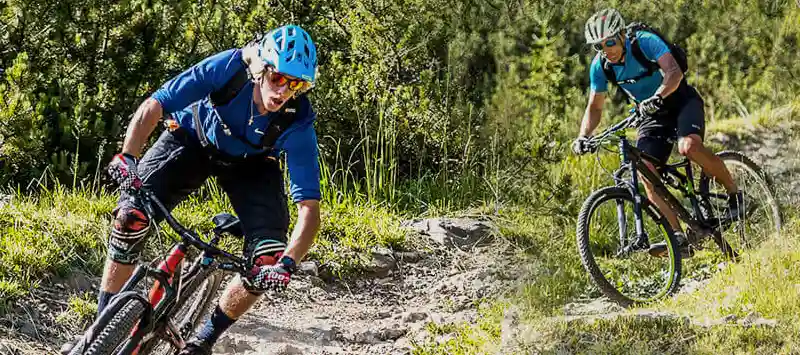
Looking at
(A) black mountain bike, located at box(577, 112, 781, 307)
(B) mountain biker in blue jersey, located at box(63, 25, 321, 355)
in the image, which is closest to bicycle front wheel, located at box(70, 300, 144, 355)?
(B) mountain biker in blue jersey, located at box(63, 25, 321, 355)

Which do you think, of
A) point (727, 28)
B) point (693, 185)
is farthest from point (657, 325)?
point (727, 28)

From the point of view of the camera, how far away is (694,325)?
5.21 m

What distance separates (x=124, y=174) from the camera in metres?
3.87

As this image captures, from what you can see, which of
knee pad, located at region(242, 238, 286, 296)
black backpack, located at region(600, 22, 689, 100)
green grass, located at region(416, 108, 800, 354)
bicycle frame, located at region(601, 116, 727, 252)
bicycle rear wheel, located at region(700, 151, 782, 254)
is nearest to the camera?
knee pad, located at region(242, 238, 286, 296)

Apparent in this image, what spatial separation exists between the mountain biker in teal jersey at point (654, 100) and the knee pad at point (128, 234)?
305cm

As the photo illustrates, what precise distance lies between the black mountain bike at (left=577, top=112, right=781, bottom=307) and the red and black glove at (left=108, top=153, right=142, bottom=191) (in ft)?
10.5

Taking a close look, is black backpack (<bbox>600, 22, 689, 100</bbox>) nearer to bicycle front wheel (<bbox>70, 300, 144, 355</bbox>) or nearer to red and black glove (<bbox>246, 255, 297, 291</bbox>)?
red and black glove (<bbox>246, 255, 297, 291</bbox>)

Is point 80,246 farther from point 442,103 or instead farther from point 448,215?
point 442,103

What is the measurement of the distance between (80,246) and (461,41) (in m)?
3.99

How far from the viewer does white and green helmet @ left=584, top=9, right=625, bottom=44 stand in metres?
6.30

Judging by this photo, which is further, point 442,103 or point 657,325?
point 442,103

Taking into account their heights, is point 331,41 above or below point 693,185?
above

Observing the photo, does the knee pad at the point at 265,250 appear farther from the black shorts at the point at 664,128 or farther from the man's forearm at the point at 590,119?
the black shorts at the point at 664,128

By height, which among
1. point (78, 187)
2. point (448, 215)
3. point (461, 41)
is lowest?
point (448, 215)
